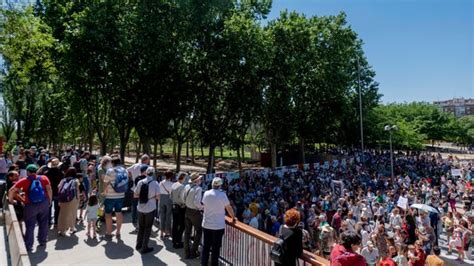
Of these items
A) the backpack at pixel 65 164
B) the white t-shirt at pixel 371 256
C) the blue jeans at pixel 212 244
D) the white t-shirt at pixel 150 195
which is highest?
the backpack at pixel 65 164

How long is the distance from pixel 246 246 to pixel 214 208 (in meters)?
0.77

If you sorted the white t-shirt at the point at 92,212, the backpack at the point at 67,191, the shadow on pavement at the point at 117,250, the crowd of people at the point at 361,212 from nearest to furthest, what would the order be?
the shadow on pavement at the point at 117,250 < the backpack at the point at 67,191 < the white t-shirt at the point at 92,212 < the crowd of people at the point at 361,212

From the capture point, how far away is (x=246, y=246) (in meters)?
6.26

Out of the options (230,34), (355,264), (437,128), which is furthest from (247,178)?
(437,128)

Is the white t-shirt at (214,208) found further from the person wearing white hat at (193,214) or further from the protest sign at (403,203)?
the protest sign at (403,203)

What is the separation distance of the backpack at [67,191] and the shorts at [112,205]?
0.84m

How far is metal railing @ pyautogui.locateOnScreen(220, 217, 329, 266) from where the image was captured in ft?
18.6

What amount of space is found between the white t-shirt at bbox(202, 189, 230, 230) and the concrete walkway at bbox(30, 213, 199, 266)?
120cm

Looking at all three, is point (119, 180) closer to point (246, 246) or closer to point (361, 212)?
point (246, 246)

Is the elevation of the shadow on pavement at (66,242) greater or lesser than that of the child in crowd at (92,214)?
lesser

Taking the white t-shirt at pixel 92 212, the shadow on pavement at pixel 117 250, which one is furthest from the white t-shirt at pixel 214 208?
the white t-shirt at pixel 92 212

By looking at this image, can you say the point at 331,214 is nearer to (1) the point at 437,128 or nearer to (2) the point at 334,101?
(2) the point at 334,101

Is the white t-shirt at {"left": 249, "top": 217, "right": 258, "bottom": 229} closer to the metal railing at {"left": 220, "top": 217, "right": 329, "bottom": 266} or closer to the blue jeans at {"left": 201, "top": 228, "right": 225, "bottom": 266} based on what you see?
the metal railing at {"left": 220, "top": 217, "right": 329, "bottom": 266}

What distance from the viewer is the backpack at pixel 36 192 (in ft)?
24.0
